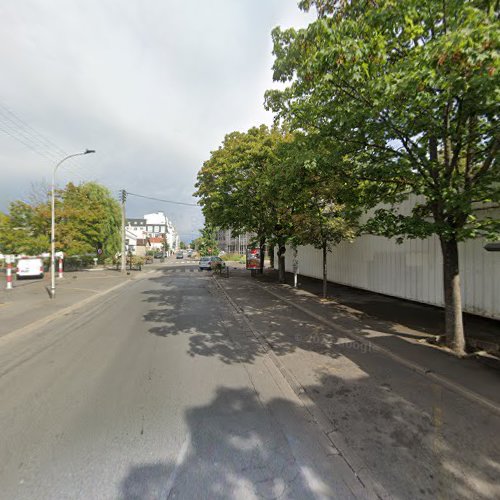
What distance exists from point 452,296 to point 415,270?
4516mm

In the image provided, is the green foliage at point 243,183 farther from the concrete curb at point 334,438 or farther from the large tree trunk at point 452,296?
the concrete curb at point 334,438

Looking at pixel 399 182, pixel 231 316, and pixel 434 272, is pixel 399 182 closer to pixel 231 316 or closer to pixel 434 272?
pixel 434 272

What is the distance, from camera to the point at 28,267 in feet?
63.3

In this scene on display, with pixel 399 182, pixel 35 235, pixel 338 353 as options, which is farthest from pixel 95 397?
pixel 35 235

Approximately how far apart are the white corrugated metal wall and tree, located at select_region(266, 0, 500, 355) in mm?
2835

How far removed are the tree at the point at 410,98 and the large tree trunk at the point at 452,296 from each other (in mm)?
20

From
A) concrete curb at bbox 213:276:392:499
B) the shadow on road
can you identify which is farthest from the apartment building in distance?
concrete curb at bbox 213:276:392:499

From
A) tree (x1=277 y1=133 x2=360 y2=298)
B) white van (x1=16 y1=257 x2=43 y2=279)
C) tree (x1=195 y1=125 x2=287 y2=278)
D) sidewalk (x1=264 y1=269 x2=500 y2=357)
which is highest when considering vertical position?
tree (x1=195 y1=125 x2=287 y2=278)

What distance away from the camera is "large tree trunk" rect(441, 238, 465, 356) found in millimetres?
5438

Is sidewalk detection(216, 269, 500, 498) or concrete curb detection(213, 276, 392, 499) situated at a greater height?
sidewalk detection(216, 269, 500, 498)

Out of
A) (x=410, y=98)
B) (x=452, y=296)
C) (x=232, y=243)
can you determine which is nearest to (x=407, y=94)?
(x=410, y=98)

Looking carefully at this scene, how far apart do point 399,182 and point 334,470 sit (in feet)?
18.3

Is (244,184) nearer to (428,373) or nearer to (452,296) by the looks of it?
(452,296)

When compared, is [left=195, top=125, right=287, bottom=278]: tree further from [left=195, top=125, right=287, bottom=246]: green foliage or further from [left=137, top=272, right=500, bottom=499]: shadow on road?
[left=137, top=272, right=500, bottom=499]: shadow on road
